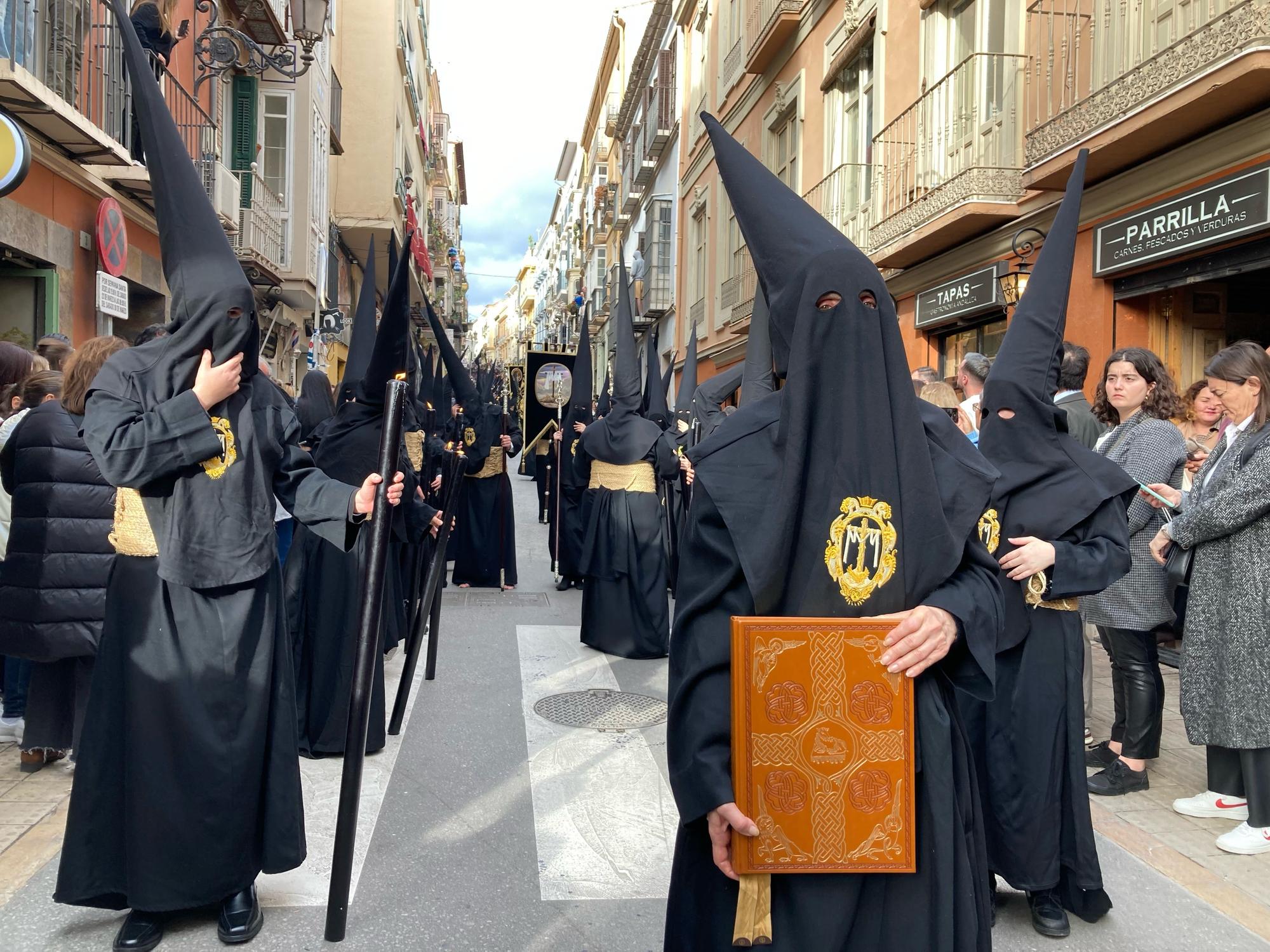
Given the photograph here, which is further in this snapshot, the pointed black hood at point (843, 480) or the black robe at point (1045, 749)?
the black robe at point (1045, 749)

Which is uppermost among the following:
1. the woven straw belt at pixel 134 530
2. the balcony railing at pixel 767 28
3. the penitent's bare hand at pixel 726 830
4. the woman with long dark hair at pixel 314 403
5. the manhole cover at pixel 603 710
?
the balcony railing at pixel 767 28

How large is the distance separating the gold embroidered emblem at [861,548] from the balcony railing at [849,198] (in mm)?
13052

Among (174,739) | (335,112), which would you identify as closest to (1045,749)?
(174,739)

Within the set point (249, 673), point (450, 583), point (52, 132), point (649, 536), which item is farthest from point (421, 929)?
point (52, 132)

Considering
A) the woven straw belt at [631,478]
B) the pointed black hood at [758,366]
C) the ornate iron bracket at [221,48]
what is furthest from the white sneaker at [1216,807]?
the ornate iron bracket at [221,48]

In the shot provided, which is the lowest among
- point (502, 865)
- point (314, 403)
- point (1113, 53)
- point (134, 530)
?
point (502, 865)

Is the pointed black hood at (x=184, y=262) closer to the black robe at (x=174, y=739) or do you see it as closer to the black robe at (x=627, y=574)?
the black robe at (x=174, y=739)

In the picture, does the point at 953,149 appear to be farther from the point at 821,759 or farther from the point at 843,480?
the point at 821,759

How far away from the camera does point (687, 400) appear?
12.2 metres

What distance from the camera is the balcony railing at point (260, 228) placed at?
15.3m

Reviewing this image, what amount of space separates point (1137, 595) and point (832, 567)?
3416 mm

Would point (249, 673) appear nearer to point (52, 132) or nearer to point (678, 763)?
point (678, 763)

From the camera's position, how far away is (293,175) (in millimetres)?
18969

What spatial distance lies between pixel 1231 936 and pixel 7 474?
18.3ft
